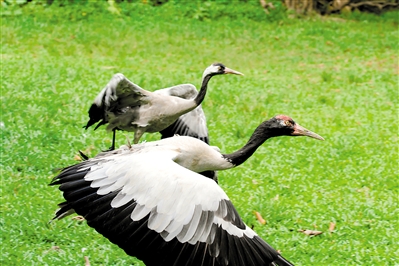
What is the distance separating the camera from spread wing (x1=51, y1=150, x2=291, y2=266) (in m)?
3.82

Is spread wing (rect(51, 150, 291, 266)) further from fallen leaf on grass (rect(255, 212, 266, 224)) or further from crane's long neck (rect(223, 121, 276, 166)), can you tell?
fallen leaf on grass (rect(255, 212, 266, 224))

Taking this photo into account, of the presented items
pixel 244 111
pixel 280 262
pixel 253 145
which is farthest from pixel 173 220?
pixel 244 111

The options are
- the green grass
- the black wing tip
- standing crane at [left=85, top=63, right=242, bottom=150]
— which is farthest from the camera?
standing crane at [left=85, top=63, right=242, bottom=150]

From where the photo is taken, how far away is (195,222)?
3832 millimetres

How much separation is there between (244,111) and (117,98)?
10.4ft

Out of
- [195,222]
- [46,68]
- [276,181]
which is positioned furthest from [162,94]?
[46,68]

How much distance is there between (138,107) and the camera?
588 centimetres

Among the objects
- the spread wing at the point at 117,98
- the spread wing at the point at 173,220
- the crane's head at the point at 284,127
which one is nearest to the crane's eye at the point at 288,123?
the crane's head at the point at 284,127

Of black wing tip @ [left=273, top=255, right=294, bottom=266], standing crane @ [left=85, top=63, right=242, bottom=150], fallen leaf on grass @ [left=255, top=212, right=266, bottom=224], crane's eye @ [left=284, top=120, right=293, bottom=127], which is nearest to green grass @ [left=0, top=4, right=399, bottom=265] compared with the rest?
fallen leaf on grass @ [left=255, top=212, right=266, bottom=224]

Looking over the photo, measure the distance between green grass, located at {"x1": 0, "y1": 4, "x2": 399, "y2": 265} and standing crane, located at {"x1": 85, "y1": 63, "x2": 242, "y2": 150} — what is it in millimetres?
877

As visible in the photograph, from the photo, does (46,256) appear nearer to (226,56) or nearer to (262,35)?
(226,56)

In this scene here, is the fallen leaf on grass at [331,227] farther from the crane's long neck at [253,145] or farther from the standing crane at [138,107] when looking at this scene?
the standing crane at [138,107]

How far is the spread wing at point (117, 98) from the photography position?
5.55m

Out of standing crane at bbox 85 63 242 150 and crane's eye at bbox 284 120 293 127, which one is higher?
crane's eye at bbox 284 120 293 127
